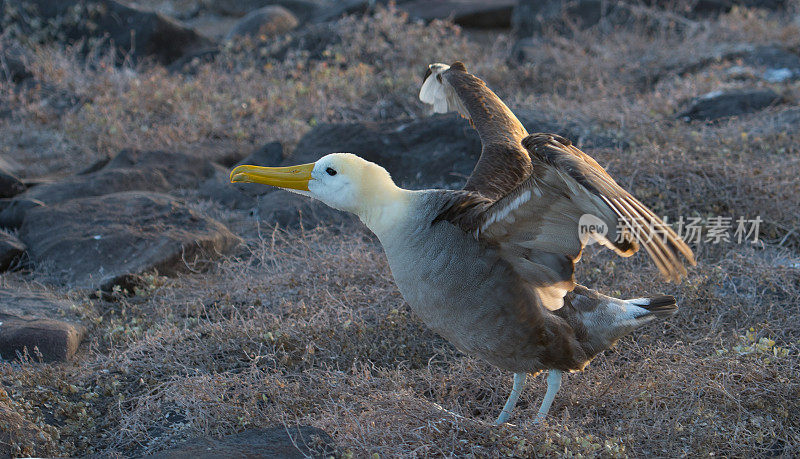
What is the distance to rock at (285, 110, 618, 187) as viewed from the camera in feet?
20.0

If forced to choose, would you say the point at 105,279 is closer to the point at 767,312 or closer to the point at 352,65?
the point at 767,312

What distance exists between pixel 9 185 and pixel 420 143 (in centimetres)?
366

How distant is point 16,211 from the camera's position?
605 cm

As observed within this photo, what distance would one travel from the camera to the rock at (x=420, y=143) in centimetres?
609

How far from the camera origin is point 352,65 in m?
9.51

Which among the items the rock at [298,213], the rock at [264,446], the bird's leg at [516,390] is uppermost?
the rock at [264,446]

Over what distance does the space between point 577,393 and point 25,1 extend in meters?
11.2

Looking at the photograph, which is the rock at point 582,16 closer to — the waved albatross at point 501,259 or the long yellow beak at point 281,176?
the waved albatross at point 501,259

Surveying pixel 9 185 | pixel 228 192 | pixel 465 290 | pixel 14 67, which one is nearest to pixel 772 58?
pixel 228 192

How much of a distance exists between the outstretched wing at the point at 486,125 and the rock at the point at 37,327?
2498 millimetres

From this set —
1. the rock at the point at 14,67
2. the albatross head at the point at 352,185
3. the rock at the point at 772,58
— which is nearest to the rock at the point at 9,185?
the rock at the point at 14,67

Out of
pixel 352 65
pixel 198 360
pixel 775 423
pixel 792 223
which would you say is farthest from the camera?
pixel 352 65

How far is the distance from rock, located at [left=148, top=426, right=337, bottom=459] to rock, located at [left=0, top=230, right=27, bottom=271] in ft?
11.2

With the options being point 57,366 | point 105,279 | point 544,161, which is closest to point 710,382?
point 544,161
